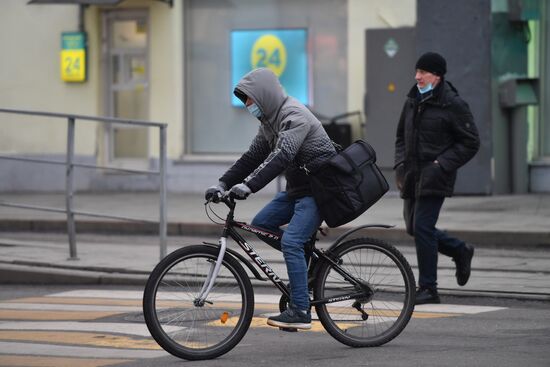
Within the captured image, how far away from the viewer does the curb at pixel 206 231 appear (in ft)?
44.6

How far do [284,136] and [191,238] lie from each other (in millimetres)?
7805

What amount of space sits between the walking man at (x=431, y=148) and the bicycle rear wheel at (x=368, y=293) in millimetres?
1652

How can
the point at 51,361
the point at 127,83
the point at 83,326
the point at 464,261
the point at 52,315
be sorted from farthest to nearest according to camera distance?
the point at 127,83 → the point at 464,261 → the point at 52,315 → the point at 83,326 → the point at 51,361

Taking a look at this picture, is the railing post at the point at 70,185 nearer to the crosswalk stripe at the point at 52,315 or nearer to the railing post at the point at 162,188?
the railing post at the point at 162,188

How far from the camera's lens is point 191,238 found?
1523cm

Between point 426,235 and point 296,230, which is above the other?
point 296,230

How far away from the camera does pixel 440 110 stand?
9.60 meters

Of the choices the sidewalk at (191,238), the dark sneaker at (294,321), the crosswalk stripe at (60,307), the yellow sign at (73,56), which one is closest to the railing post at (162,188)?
the sidewalk at (191,238)

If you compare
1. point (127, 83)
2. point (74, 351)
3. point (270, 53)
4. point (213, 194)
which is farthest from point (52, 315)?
point (127, 83)

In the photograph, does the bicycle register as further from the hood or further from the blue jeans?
the hood

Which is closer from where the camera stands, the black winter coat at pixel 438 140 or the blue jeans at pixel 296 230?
the blue jeans at pixel 296 230

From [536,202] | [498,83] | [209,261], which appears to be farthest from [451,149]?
[498,83]

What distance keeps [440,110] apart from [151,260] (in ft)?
13.4

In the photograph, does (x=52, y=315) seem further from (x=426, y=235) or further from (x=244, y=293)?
(x=426, y=235)
